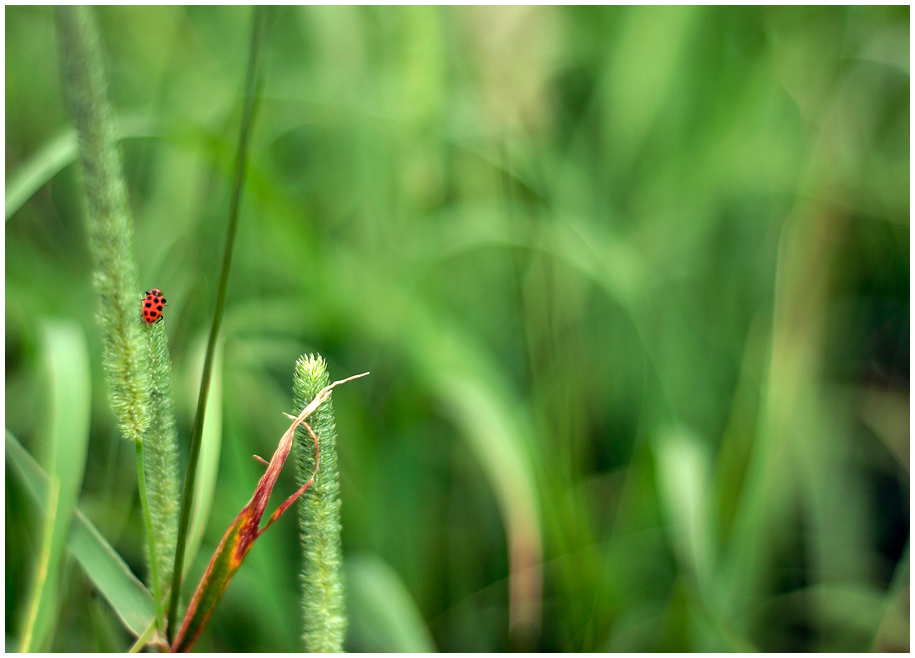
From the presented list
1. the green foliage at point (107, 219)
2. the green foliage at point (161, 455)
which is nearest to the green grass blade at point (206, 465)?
the green foliage at point (161, 455)

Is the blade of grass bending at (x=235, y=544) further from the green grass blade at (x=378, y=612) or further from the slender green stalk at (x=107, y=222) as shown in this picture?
the green grass blade at (x=378, y=612)

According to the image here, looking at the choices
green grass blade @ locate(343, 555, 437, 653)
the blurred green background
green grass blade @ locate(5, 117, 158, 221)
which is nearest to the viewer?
green grass blade @ locate(5, 117, 158, 221)

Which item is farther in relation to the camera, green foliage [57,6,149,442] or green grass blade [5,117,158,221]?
green grass blade [5,117,158,221]

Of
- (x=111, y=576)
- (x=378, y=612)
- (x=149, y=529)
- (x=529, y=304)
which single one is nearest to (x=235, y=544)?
(x=149, y=529)

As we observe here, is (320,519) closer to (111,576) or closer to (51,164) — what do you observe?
(111,576)

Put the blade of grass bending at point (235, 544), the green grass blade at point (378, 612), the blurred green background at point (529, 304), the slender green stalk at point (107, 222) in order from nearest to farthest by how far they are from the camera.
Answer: the slender green stalk at point (107, 222) → the blade of grass bending at point (235, 544) → the green grass blade at point (378, 612) → the blurred green background at point (529, 304)

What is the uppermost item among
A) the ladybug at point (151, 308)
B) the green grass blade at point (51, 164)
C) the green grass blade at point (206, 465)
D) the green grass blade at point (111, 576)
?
the green grass blade at point (51, 164)

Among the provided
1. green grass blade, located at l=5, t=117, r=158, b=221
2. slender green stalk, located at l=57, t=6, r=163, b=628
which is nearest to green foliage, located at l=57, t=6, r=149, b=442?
slender green stalk, located at l=57, t=6, r=163, b=628

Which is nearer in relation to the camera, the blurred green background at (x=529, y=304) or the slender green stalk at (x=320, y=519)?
the slender green stalk at (x=320, y=519)

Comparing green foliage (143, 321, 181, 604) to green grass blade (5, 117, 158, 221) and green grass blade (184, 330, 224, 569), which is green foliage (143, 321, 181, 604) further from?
green grass blade (5, 117, 158, 221)
